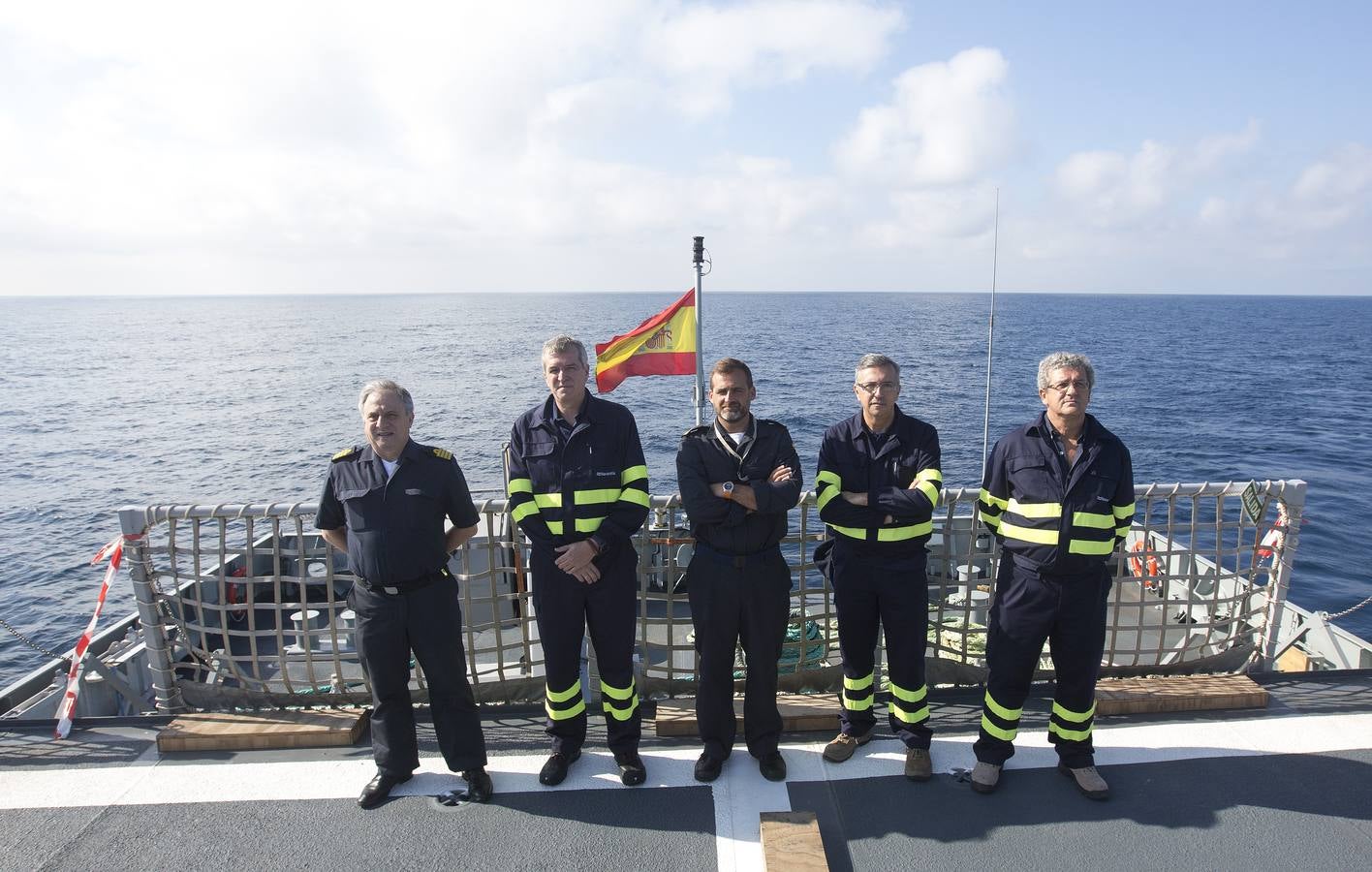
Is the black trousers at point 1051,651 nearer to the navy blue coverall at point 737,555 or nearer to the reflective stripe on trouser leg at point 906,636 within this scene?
the reflective stripe on trouser leg at point 906,636

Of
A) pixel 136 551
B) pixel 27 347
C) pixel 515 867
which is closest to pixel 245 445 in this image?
pixel 136 551

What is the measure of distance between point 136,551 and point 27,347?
101 meters

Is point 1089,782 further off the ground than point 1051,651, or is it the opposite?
point 1051,651

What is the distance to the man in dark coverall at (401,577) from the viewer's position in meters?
3.34

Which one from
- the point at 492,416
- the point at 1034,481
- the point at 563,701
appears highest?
the point at 1034,481

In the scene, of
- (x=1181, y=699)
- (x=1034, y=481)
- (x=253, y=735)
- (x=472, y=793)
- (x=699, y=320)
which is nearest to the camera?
(x=1034, y=481)

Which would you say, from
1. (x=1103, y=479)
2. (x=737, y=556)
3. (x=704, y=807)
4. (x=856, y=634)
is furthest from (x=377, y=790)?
(x=1103, y=479)

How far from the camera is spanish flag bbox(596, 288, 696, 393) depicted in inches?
328

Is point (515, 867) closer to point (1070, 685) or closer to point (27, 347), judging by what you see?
point (1070, 685)

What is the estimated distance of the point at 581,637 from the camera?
3670 mm

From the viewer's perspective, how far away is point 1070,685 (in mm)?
3518

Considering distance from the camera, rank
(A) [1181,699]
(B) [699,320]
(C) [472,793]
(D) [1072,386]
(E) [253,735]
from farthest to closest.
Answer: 1. (B) [699,320]
2. (A) [1181,699]
3. (E) [253,735]
4. (C) [472,793]
5. (D) [1072,386]

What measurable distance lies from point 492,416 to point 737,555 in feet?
107

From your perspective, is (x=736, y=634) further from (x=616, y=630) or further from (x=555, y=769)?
(x=555, y=769)
